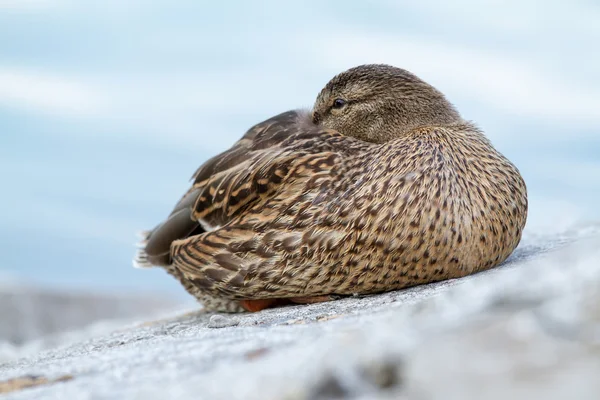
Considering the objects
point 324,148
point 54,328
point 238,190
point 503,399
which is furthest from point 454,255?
point 54,328

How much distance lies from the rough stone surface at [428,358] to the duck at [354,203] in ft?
4.94

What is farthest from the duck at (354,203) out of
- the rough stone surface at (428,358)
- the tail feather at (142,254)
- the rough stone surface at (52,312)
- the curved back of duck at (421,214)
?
the rough stone surface at (52,312)

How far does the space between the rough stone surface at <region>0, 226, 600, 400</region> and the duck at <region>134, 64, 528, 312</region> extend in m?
1.51

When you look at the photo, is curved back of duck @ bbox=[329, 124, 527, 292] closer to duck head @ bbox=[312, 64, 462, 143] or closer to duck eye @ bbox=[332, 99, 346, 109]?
duck head @ bbox=[312, 64, 462, 143]

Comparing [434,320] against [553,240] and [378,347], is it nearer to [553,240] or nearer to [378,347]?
[378,347]

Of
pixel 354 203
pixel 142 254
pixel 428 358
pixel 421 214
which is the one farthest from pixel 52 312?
pixel 428 358

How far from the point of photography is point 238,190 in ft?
16.1

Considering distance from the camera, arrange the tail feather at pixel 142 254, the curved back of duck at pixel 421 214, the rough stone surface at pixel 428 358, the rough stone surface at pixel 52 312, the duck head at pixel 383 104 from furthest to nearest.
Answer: the rough stone surface at pixel 52 312
the tail feather at pixel 142 254
the duck head at pixel 383 104
the curved back of duck at pixel 421 214
the rough stone surface at pixel 428 358

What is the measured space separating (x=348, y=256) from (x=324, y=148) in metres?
0.73

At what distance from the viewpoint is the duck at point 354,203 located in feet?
14.3

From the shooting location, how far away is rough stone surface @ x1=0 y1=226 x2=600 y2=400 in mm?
1673

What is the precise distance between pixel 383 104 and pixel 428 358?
→ 3.44 metres

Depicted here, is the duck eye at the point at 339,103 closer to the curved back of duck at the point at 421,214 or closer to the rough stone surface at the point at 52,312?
the curved back of duck at the point at 421,214

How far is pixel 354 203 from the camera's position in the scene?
4422 millimetres
